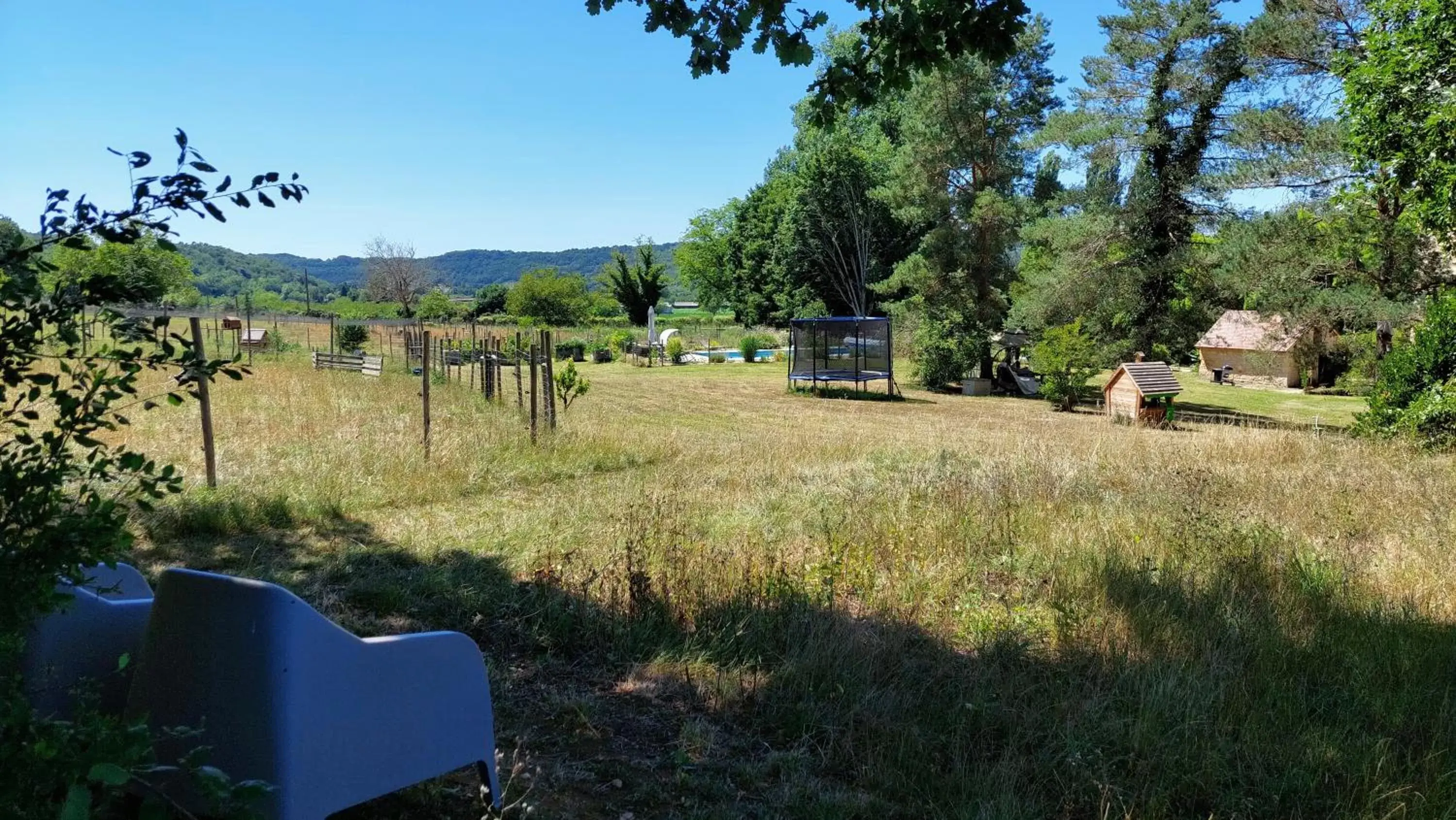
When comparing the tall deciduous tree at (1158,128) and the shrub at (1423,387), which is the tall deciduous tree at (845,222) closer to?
the tall deciduous tree at (1158,128)

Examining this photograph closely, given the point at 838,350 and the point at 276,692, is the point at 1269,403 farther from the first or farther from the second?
the point at 276,692

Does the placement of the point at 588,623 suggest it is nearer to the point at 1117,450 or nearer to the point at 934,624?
the point at 934,624

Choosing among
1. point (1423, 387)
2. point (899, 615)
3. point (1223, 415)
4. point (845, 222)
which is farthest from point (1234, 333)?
point (899, 615)

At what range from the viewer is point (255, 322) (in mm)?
43562

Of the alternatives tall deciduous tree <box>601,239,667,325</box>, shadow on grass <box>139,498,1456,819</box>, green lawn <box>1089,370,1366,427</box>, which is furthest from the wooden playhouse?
tall deciduous tree <box>601,239,667,325</box>

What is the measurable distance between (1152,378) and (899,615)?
54.4 ft

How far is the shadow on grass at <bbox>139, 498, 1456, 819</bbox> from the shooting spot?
3090mm

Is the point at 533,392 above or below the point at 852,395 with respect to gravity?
above

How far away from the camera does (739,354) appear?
146ft

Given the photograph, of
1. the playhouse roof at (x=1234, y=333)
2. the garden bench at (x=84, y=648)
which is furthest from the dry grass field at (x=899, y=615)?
the playhouse roof at (x=1234, y=333)

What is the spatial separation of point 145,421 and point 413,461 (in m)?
5.43

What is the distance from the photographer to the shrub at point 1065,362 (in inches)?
890

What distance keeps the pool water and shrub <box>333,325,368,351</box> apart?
15038mm

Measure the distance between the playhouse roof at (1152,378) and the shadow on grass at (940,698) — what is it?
14.5 m
